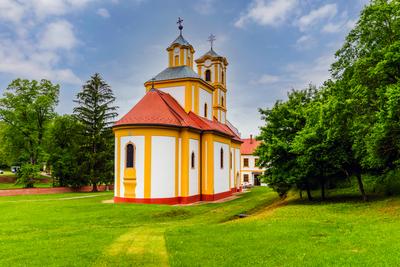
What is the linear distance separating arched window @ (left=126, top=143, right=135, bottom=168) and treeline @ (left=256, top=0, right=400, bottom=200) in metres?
9.07

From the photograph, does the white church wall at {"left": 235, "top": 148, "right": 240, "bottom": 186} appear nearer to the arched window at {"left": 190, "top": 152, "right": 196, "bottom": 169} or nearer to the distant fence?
the arched window at {"left": 190, "top": 152, "right": 196, "bottom": 169}

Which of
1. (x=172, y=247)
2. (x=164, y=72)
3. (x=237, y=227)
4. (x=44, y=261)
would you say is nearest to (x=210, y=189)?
(x=164, y=72)

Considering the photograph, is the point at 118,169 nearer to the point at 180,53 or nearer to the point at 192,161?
the point at 192,161

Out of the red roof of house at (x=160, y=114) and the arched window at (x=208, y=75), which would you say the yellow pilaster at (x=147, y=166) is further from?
the arched window at (x=208, y=75)

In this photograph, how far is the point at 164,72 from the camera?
106 feet

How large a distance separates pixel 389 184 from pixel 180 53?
20606 millimetres

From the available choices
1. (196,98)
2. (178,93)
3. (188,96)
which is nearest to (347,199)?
(196,98)

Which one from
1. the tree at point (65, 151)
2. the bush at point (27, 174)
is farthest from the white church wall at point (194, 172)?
the bush at point (27, 174)

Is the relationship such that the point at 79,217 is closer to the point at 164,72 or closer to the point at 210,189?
the point at 210,189

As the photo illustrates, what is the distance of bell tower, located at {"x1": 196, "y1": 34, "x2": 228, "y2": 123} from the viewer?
3872cm

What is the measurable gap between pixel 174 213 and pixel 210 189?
815 cm

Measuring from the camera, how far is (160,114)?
2597 centimetres

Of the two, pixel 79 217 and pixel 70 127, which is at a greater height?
pixel 70 127

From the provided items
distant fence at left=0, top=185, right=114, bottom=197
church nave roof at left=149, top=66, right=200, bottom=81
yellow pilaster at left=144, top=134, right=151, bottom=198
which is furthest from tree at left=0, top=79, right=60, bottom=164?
yellow pilaster at left=144, top=134, right=151, bottom=198
